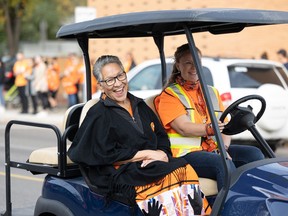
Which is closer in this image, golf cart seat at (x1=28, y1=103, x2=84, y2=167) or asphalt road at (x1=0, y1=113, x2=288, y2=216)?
golf cart seat at (x1=28, y1=103, x2=84, y2=167)

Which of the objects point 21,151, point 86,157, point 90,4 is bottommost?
point 21,151

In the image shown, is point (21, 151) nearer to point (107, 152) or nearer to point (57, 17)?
point (107, 152)

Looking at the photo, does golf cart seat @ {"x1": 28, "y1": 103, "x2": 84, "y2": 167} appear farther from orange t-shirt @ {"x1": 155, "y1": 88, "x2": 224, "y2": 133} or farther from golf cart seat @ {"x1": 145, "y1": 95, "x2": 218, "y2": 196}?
golf cart seat @ {"x1": 145, "y1": 95, "x2": 218, "y2": 196}

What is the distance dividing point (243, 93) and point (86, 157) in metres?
6.35

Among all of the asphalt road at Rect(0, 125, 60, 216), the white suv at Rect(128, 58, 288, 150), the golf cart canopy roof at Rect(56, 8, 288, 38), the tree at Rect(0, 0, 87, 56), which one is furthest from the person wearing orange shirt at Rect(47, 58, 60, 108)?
the tree at Rect(0, 0, 87, 56)

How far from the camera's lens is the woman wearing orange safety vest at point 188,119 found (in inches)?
158

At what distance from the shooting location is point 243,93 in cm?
967

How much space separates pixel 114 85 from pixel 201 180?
31.2 inches

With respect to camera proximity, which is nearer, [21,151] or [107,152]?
[107,152]

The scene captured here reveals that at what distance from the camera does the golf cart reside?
327 centimetres

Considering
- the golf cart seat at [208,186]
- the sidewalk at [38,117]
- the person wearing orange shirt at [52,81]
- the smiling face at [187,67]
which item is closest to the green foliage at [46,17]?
the person wearing orange shirt at [52,81]

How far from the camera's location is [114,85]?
383 cm

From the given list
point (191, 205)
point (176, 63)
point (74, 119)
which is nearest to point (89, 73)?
point (74, 119)

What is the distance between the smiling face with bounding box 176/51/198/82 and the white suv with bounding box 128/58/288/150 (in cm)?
468
